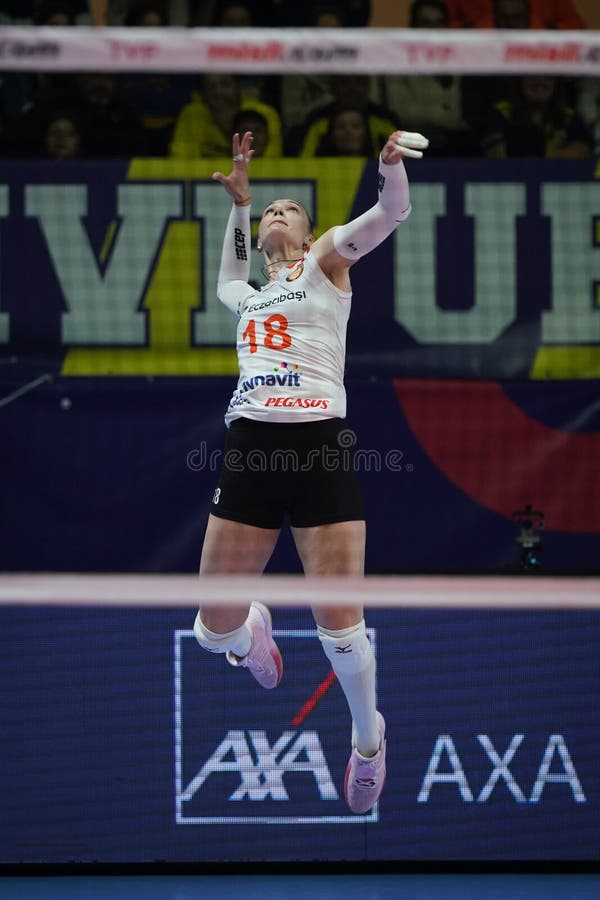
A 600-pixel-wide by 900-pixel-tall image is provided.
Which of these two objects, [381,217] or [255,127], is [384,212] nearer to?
[381,217]

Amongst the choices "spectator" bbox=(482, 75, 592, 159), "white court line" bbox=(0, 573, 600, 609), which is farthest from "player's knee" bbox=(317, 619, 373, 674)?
"spectator" bbox=(482, 75, 592, 159)

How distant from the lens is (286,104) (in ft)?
30.7

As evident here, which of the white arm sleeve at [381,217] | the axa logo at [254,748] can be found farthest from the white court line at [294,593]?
the axa logo at [254,748]

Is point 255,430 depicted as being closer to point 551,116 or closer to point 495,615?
point 495,615

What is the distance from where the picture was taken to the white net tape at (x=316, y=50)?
14.2 ft

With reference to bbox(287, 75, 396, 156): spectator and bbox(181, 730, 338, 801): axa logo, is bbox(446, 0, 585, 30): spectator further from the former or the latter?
bbox(181, 730, 338, 801): axa logo

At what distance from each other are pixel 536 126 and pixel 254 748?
4.91 m

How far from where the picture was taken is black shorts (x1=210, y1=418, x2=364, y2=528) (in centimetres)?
516

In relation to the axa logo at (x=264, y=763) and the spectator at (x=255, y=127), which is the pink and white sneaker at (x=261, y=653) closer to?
the axa logo at (x=264, y=763)

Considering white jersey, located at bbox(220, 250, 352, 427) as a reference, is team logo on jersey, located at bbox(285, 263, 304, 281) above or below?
above

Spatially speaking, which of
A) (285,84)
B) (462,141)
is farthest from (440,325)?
(285,84)

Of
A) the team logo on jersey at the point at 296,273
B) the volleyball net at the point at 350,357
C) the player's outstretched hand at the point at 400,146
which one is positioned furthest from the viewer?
the volleyball net at the point at 350,357

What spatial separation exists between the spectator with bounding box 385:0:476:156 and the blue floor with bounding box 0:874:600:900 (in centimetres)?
511
